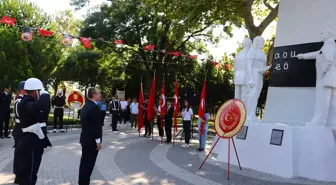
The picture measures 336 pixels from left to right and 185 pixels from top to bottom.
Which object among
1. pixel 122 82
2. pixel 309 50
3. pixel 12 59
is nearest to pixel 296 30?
pixel 309 50

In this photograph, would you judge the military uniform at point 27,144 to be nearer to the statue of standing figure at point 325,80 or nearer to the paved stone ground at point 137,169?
the paved stone ground at point 137,169

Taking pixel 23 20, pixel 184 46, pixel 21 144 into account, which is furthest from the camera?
pixel 184 46

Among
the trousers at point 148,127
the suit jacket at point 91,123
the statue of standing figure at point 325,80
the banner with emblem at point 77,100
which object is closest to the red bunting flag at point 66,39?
the banner with emblem at point 77,100

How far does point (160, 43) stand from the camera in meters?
34.0

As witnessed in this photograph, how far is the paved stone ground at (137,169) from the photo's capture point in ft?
26.6

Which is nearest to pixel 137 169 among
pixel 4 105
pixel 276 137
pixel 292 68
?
pixel 276 137

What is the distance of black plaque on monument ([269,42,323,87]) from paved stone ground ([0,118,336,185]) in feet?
10.6

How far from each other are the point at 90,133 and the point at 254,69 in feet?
22.0

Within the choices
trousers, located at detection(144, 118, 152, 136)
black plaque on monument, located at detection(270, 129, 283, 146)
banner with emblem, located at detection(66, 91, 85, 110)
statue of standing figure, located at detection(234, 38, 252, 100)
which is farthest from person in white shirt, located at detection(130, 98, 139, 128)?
black plaque on monument, located at detection(270, 129, 283, 146)

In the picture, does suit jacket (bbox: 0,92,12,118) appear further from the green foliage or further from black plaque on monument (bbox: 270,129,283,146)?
the green foliage

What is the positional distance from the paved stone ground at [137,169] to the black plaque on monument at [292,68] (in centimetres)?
323

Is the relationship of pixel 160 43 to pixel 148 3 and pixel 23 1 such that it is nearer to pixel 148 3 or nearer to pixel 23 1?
pixel 23 1

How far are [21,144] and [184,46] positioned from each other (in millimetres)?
31419

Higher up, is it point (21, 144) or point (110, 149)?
point (21, 144)
